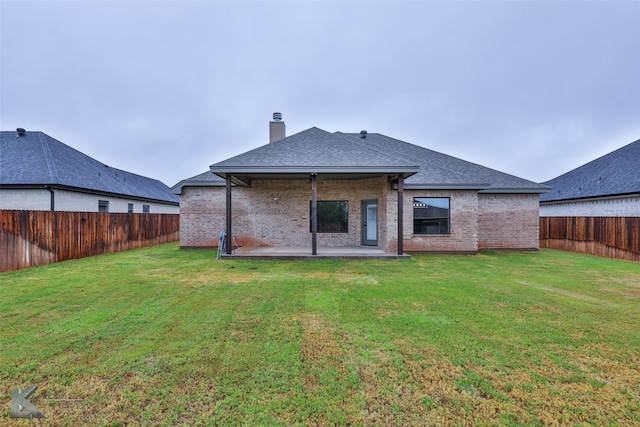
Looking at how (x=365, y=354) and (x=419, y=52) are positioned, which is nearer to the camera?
(x=365, y=354)

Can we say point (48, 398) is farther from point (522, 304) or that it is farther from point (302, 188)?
point (302, 188)

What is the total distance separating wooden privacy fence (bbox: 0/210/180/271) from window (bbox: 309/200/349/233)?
9209 millimetres

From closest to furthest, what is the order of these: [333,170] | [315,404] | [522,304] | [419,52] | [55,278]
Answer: [315,404] < [522,304] < [55,278] < [333,170] < [419,52]

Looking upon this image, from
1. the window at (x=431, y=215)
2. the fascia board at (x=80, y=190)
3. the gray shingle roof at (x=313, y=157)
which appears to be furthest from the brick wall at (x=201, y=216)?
the window at (x=431, y=215)

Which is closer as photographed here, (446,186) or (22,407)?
(22,407)

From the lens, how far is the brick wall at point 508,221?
12812 millimetres

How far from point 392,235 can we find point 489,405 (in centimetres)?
886

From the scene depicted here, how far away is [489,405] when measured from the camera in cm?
241

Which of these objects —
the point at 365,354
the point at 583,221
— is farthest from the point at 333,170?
the point at 583,221

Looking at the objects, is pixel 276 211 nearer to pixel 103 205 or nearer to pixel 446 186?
pixel 446 186

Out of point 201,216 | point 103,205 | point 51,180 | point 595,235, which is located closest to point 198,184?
point 201,216

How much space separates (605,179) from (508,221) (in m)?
7.99

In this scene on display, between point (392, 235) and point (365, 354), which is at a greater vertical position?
point (392, 235)

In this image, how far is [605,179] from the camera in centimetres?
1553
